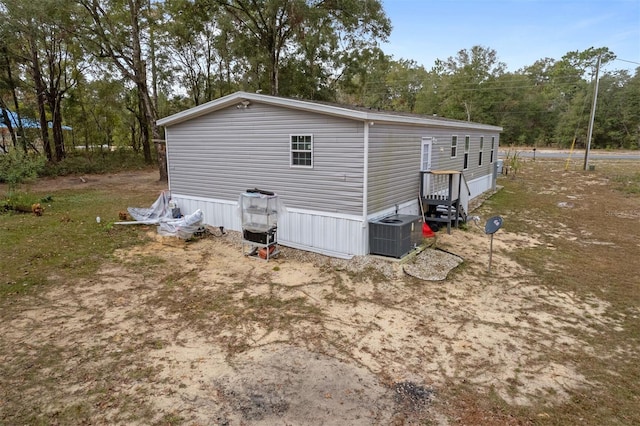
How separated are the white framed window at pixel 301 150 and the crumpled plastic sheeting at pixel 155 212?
14.3 ft

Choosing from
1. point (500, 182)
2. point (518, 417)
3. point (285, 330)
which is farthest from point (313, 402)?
point (500, 182)

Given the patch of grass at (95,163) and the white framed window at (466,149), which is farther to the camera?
the patch of grass at (95,163)

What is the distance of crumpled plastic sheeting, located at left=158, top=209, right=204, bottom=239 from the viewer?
352 inches

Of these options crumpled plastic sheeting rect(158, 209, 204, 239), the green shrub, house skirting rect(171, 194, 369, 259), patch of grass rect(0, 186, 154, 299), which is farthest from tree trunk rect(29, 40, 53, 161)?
house skirting rect(171, 194, 369, 259)

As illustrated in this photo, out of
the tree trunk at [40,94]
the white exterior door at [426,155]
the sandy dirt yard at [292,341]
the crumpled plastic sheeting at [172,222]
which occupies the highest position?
the tree trunk at [40,94]

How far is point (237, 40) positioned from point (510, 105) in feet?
110

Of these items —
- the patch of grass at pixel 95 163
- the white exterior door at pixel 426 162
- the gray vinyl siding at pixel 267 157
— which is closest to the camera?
the gray vinyl siding at pixel 267 157

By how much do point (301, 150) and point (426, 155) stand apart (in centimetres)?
396

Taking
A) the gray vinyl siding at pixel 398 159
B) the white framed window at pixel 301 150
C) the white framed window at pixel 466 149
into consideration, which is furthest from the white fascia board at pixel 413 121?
the white framed window at pixel 301 150

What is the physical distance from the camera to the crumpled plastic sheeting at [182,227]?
8938mm

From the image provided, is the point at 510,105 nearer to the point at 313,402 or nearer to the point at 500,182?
the point at 500,182

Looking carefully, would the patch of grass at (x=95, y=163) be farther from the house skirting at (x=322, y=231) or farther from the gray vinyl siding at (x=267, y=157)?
the house skirting at (x=322, y=231)

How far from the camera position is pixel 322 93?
24906 millimetres

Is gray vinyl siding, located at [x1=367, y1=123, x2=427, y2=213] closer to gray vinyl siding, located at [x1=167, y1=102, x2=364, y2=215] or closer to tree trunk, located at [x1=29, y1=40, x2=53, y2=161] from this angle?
gray vinyl siding, located at [x1=167, y1=102, x2=364, y2=215]
